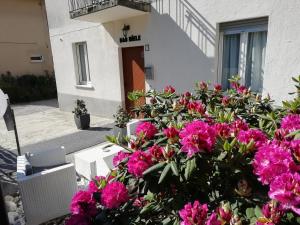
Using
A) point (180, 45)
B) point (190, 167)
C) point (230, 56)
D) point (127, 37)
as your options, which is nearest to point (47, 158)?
point (190, 167)

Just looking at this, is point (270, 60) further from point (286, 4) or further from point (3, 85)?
point (3, 85)

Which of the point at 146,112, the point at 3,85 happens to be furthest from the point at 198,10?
the point at 3,85

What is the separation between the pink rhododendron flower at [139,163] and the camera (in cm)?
142

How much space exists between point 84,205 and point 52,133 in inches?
273

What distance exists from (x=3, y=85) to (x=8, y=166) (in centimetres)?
1186

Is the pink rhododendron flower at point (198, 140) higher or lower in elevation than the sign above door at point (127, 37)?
lower

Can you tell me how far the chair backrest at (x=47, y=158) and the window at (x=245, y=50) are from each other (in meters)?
3.82

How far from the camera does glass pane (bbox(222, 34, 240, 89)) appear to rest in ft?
17.3

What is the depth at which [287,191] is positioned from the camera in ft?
3.58

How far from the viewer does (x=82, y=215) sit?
4.98 feet

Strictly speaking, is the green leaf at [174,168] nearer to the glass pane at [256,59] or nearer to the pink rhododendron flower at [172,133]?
the pink rhododendron flower at [172,133]

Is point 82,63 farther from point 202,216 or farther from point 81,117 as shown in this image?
point 202,216

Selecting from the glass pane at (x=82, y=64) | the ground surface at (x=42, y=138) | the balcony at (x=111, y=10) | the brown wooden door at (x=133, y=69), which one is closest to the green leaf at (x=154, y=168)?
the ground surface at (x=42, y=138)

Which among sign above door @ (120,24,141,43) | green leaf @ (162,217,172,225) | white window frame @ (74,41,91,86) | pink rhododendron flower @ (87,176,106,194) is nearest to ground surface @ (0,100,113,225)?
white window frame @ (74,41,91,86)
